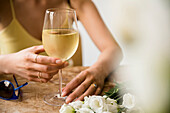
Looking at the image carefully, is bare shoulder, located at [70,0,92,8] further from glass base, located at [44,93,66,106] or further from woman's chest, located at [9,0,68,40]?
glass base, located at [44,93,66,106]

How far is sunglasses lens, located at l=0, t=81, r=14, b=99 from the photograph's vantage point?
31.1 inches

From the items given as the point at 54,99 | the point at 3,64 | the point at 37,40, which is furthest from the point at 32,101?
the point at 37,40

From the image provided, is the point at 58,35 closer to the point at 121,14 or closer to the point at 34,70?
the point at 34,70

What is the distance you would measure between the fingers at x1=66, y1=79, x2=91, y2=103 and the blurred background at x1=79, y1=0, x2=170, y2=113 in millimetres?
648

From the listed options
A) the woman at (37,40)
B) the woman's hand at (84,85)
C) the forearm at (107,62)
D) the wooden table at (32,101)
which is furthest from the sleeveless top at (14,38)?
the woman's hand at (84,85)

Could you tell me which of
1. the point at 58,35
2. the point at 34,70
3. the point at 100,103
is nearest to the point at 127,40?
the point at 100,103

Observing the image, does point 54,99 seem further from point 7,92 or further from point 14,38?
point 14,38

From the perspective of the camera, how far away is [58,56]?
2.53 ft

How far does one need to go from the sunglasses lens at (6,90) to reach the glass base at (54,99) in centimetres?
15

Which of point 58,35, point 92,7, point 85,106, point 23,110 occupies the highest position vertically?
point 92,7

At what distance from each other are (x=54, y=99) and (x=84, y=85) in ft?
0.45

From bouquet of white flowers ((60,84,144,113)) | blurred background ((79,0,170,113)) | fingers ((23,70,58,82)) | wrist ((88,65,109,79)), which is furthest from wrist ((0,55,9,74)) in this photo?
blurred background ((79,0,170,113))

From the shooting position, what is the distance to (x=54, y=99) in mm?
778

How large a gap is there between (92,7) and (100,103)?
114 centimetres
